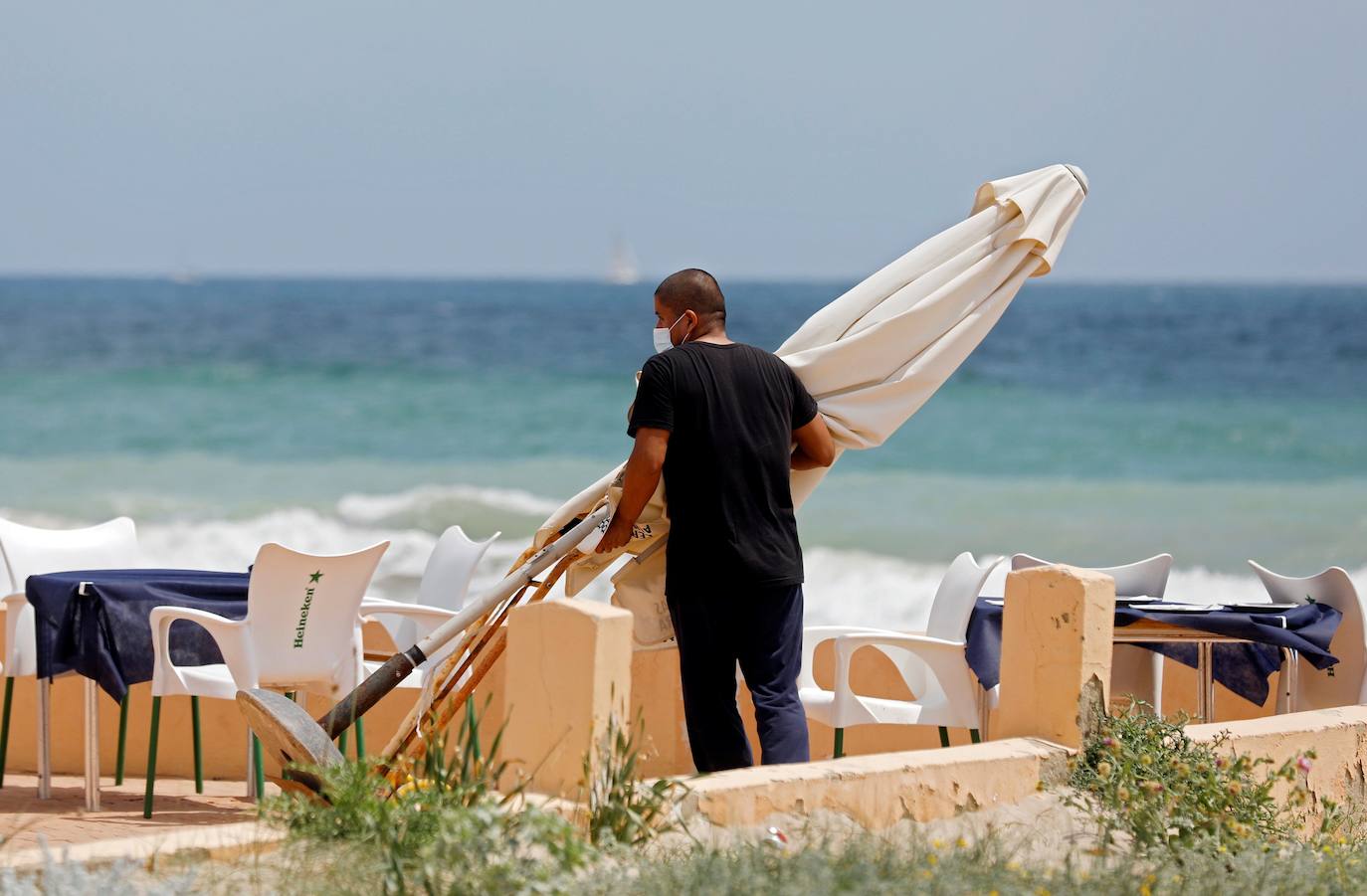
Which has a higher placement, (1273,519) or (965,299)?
(965,299)

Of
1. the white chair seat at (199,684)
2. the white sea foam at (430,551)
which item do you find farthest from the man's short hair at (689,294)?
the white sea foam at (430,551)

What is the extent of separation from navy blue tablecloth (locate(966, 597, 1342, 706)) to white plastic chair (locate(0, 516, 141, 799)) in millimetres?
2864

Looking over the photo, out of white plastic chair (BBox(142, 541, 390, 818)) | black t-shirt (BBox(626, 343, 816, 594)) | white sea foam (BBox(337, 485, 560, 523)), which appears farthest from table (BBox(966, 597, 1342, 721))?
white sea foam (BBox(337, 485, 560, 523))

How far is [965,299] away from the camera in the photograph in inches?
185

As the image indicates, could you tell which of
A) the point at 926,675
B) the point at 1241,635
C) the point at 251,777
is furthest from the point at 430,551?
the point at 1241,635

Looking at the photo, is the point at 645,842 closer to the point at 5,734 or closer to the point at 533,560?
the point at 533,560

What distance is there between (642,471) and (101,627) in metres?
2.23

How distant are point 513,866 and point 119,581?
279 cm

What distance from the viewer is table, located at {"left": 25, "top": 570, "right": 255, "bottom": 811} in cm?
536

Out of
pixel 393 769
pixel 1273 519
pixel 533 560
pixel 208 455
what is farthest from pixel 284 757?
pixel 208 455

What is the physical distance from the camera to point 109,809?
5426 mm

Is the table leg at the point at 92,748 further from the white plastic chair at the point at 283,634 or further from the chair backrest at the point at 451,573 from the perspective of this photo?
the chair backrest at the point at 451,573

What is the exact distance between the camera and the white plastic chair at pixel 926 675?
17.2ft

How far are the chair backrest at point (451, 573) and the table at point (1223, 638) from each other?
2002mm
